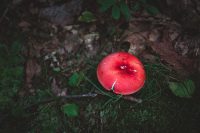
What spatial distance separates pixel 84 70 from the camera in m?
2.95

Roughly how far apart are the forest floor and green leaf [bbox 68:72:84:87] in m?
0.01

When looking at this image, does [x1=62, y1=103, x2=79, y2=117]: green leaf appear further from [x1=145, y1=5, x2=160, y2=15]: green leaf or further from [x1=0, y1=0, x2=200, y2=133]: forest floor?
[x1=145, y1=5, x2=160, y2=15]: green leaf

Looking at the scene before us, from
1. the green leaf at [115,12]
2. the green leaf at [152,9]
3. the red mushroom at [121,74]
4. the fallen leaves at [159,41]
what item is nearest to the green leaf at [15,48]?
the red mushroom at [121,74]

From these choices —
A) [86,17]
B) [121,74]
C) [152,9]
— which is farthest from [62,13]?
[121,74]

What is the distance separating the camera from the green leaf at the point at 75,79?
2797mm

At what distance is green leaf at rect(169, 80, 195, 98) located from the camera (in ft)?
8.73

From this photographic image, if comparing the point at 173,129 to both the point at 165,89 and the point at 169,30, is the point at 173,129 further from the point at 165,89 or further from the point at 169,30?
the point at 169,30

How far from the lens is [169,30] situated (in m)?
3.09

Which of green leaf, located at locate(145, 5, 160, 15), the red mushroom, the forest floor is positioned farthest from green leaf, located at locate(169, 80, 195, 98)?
green leaf, located at locate(145, 5, 160, 15)

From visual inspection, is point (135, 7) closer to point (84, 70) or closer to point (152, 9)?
point (152, 9)

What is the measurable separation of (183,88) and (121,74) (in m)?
0.69

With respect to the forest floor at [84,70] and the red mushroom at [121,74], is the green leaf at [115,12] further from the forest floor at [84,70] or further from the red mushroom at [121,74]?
the red mushroom at [121,74]

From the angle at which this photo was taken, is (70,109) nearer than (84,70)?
Yes

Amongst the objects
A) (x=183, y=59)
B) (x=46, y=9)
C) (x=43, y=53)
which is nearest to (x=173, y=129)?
(x=183, y=59)
